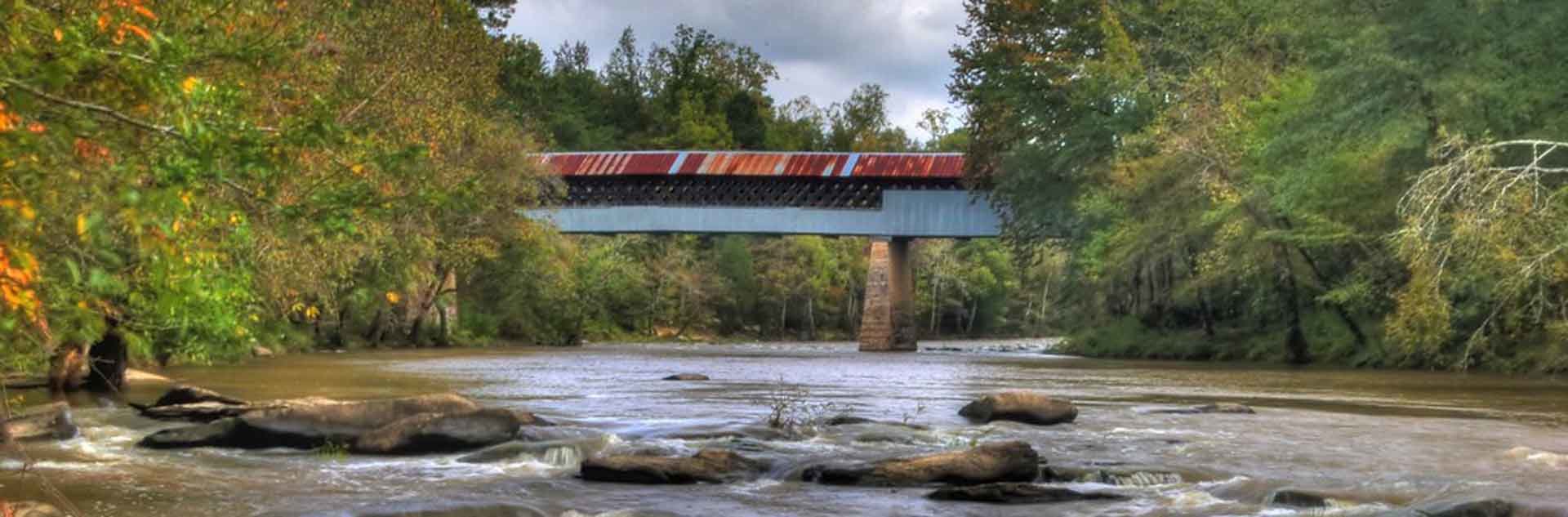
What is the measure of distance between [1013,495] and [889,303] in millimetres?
40132

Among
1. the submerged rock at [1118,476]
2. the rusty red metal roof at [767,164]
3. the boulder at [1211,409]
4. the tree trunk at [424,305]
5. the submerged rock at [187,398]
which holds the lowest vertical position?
the submerged rock at [1118,476]

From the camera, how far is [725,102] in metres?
82.2

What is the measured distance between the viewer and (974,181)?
4547 centimetres

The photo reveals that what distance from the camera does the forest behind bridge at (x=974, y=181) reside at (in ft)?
18.3

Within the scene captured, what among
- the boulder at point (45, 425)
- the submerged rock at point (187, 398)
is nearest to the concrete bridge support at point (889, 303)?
the submerged rock at point (187, 398)

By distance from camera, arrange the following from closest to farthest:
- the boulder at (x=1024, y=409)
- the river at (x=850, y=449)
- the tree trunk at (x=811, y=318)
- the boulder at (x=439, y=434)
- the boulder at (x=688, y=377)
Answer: the river at (x=850, y=449)
the boulder at (x=439, y=434)
the boulder at (x=1024, y=409)
the boulder at (x=688, y=377)
the tree trunk at (x=811, y=318)

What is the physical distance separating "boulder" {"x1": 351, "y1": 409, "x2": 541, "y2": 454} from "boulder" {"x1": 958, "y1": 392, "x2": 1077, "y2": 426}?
5.06m

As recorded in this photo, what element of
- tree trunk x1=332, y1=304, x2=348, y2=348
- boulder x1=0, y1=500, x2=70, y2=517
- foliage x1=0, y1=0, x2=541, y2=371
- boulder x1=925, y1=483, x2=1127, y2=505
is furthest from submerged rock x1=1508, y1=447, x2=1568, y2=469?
tree trunk x1=332, y1=304, x2=348, y2=348

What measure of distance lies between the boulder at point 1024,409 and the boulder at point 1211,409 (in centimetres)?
191

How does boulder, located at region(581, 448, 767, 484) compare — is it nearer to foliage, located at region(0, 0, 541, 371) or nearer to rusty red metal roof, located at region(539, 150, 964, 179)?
foliage, located at region(0, 0, 541, 371)

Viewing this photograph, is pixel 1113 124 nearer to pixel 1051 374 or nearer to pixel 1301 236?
→ pixel 1301 236

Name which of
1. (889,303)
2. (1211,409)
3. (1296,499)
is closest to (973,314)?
(889,303)

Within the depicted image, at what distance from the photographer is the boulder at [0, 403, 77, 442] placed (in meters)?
12.9

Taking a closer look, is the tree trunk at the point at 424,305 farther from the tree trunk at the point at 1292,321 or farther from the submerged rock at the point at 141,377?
the submerged rock at the point at 141,377
